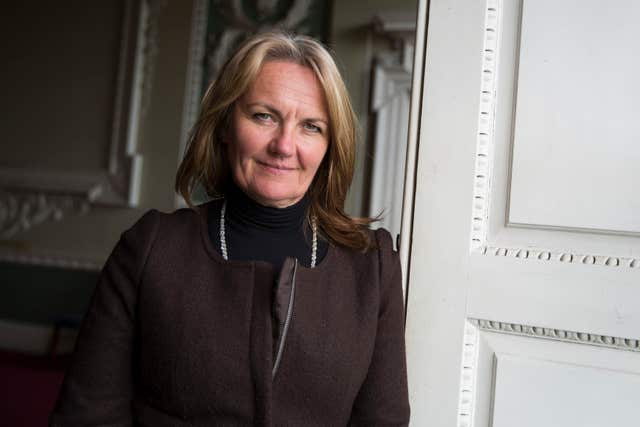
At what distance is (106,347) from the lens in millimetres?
1056

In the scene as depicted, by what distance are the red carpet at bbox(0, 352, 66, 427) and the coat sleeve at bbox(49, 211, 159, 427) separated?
168cm

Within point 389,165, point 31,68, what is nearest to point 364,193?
point 389,165

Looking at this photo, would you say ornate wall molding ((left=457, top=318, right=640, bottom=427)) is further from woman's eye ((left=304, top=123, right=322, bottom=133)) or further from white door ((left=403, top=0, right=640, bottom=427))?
woman's eye ((left=304, top=123, right=322, bottom=133))

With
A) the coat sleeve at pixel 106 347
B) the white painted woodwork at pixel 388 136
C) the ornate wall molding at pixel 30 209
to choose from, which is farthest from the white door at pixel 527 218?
the ornate wall molding at pixel 30 209

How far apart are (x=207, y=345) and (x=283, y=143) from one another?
0.35m

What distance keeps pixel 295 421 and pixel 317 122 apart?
491 mm

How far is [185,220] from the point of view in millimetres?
1128

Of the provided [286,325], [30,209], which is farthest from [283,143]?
[30,209]

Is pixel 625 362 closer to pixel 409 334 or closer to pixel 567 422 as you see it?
pixel 567 422

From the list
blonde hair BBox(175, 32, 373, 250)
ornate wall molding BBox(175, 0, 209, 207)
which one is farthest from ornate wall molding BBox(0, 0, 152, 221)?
blonde hair BBox(175, 32, 373, 250)

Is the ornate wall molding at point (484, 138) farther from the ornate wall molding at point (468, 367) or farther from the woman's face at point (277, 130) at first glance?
the woman's face at point (277, 130)

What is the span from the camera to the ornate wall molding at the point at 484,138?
1115 mm

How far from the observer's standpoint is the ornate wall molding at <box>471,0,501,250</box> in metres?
1.12

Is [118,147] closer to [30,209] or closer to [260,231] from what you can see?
[30,209]
